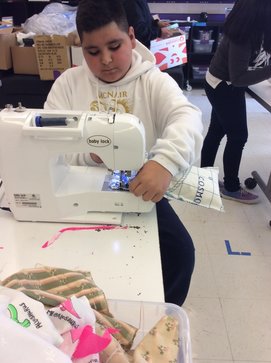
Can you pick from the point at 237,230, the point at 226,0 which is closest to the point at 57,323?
the point at 237,230

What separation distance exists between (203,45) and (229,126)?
277 centimetres

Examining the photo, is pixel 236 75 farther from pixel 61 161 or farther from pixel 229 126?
pixel 61 161

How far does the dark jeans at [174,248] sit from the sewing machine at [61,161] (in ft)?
0.69

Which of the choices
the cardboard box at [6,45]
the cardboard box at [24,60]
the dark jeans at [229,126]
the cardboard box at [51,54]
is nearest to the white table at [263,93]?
the dark jeans at [229,126]

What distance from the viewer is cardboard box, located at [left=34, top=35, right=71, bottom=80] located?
2.58 metres

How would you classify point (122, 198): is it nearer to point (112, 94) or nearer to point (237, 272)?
point (112, 94)

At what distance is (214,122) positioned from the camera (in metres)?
2.14

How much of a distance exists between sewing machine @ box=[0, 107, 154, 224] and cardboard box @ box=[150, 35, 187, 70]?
6.77 ft

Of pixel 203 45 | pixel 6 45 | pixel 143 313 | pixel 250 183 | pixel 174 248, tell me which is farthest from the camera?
pixel 203 45

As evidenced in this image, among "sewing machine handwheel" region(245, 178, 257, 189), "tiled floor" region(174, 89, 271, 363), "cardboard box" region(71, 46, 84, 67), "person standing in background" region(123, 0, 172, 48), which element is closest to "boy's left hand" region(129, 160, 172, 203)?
"tiled floor" region(174, 89, 271, 363)

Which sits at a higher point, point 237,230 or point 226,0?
point 226,0

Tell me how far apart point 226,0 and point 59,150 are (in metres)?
4.34

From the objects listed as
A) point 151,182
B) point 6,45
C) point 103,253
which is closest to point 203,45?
point 6,45

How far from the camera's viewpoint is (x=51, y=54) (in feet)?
8.69
